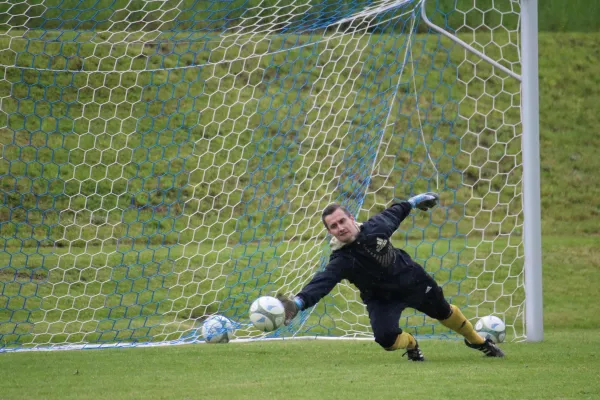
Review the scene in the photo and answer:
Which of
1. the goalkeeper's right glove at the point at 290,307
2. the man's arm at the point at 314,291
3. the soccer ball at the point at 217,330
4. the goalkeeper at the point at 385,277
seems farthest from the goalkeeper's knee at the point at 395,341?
the soccer ball at the point at 217,330

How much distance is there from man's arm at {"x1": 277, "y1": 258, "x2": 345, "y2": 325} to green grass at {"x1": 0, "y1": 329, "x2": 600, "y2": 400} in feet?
1.43

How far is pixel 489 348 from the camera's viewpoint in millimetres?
6996

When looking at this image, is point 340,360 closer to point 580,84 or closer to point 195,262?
point 195,262

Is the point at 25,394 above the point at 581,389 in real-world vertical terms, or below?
below

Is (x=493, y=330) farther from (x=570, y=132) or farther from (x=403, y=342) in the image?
(x=570, y=132)

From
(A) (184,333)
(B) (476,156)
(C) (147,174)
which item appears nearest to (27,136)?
(C) (147,174)

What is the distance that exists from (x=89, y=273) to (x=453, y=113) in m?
9.73

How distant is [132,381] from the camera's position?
591cm

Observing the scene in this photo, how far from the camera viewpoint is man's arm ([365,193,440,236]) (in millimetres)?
6730

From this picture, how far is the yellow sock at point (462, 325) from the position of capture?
6953 millimetres

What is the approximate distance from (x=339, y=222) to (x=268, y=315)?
0.94m

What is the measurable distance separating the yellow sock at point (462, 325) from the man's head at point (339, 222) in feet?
3.50

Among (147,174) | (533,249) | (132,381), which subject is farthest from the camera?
(147,174)

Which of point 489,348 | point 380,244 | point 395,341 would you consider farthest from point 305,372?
point 489,348
